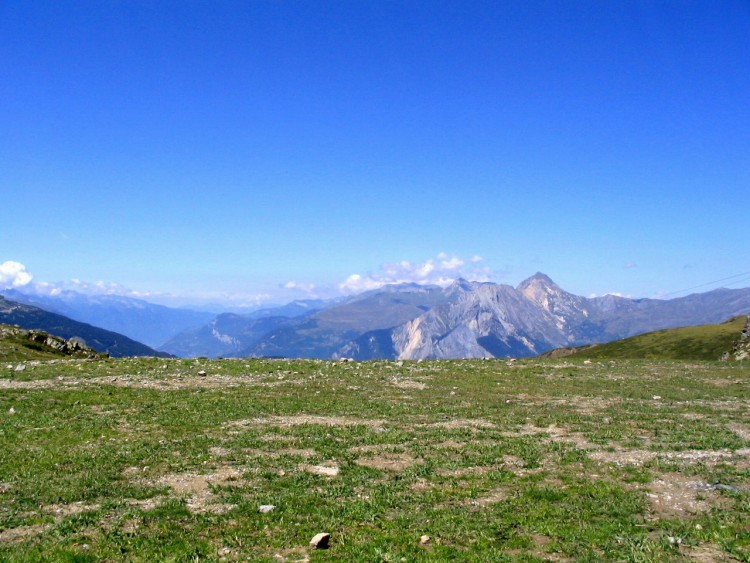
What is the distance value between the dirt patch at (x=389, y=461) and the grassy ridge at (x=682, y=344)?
415 feet

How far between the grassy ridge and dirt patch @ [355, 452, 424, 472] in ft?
415

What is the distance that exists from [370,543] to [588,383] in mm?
36988

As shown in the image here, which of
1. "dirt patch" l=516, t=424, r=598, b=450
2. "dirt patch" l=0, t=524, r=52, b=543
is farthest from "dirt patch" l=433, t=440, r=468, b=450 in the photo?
"dirt patch" l=0, t=524, r=52, b=543

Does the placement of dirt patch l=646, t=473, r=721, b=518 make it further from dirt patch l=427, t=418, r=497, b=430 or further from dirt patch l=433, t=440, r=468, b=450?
dirt patch l=427, t=418, r=497, b=430

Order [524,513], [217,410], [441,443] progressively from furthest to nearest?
[217,410] → [441,443] → [524,513]

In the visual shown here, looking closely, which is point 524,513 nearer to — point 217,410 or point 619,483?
point 619,483

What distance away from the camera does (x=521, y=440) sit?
79.4 ft

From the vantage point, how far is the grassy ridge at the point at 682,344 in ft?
471

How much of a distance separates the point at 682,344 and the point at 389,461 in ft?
562

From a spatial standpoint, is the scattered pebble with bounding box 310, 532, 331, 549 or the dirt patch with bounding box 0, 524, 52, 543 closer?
the scattered pebble with bounding box 310, 532, 331, 549

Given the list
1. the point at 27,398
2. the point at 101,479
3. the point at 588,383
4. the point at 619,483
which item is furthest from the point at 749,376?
the point at 27,398

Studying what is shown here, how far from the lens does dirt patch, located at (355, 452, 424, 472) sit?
65.6 feet

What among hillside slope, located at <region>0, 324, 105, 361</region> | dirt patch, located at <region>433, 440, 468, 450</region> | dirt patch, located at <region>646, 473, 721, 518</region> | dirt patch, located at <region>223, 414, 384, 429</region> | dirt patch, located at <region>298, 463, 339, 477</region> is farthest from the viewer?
hillside slope, located at <region>0, 324, 105, 361</region>

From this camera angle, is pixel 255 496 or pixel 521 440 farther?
pixel 521 440
